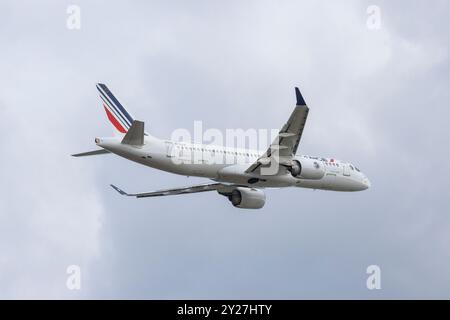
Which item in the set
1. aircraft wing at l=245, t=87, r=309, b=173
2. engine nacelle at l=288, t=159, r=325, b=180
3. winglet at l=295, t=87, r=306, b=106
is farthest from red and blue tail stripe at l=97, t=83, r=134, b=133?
winglet at l=295, t=87, r=306, b=106

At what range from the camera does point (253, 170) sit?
63.5 meters

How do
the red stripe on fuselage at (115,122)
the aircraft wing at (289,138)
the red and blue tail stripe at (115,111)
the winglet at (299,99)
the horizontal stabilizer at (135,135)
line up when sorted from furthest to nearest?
the red and blue tail stripe at (115,111), the red stripe on fuselage at (115,122), the horizontal stabilizer at (135,135), the aircraft wing at (289,138), the winglet at (299,99)

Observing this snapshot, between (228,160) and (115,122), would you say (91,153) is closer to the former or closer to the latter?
(115,122)

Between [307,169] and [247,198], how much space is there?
6.71 metres

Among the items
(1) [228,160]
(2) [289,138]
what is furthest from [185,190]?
(2) [289,138]

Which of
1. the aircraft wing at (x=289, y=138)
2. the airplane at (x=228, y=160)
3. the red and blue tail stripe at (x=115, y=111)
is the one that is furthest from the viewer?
the red and blue tail stripe at (x=115, y=111)

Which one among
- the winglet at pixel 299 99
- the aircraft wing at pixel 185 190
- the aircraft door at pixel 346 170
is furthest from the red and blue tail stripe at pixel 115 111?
the aircraft door at pixel 346 170

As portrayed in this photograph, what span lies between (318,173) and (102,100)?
14.6 m

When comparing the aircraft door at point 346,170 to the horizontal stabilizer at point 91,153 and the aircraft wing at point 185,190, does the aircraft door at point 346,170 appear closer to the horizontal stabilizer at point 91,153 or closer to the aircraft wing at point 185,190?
the aircraft wing at point 185,190

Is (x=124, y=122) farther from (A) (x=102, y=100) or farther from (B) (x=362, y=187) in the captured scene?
(B) (x=362, y=187)

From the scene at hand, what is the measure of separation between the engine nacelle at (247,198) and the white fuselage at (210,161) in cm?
323

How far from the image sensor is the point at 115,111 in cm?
6444

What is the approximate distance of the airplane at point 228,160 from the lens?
6047cm
